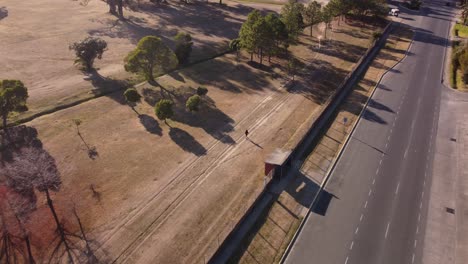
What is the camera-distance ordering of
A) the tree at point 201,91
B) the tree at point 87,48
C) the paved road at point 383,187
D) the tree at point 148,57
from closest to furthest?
the paved road at point 383,187, the tree at point 201,91, the tree at point 148,57, the tree at point 87,48

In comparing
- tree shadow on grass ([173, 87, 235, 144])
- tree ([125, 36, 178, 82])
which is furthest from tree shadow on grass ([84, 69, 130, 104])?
tree shadow on grass ([173, 87, 235, 144])

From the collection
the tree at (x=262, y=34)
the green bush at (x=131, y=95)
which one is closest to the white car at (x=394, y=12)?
the tree at (x=262, y=34)

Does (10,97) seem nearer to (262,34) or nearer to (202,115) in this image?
(202,115)

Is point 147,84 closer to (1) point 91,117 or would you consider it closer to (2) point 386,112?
(1) point 91,117

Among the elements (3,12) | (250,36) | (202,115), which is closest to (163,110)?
(202,115)

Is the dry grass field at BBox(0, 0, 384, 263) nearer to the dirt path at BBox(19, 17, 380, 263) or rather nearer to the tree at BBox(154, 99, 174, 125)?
the dirt path at BBox(19, 17, 380, 263)

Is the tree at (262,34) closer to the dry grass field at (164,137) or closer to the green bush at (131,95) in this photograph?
the dry grass field at (164,137)
